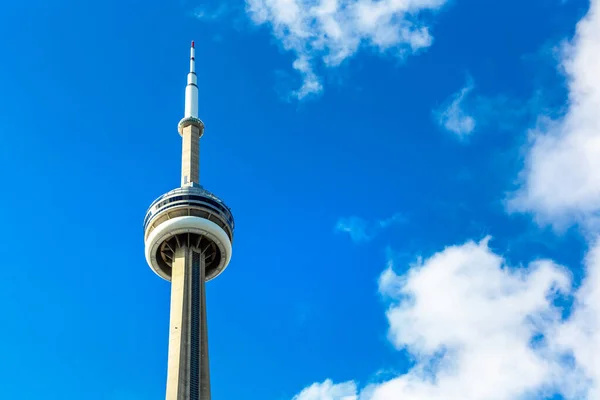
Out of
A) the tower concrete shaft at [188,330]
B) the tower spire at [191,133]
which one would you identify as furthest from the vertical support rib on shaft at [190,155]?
the tower concrete shaft at [188,330]

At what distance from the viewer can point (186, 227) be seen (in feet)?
321

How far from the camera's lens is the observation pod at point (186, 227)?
98.2 meters

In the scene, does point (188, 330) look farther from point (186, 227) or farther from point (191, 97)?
point (191, 97)

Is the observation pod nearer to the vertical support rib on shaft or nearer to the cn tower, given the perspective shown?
the cn tower

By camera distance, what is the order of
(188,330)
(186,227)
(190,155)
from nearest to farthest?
(188,330)
(186,227)
(190,155)

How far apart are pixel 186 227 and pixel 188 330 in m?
12.5

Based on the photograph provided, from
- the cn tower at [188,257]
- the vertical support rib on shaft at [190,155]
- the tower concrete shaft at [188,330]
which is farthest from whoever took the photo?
the vertical support rib on shaft at [190,155]

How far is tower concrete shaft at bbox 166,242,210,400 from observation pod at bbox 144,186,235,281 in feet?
4.49

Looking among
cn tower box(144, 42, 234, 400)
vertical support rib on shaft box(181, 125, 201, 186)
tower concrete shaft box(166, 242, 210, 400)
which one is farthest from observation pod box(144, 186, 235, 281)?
vertical support rib on shaft box(181, 125, 201, 186)

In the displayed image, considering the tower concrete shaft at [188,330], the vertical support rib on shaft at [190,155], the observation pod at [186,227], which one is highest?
the vertical support rib on shaft at [190,155]

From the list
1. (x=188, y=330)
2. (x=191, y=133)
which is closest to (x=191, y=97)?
(x=191, y=133)

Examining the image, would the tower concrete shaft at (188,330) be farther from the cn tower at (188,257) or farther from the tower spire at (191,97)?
the tower spire at (191,97)

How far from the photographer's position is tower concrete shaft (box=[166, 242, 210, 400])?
3418 inches

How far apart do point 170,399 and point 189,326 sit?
8662mm
